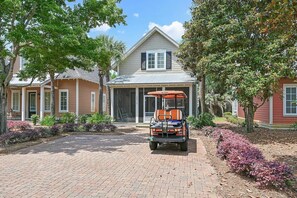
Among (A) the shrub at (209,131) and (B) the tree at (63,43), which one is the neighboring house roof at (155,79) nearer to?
(B) the tree at (63,43)

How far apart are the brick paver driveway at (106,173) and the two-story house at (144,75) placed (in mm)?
10266

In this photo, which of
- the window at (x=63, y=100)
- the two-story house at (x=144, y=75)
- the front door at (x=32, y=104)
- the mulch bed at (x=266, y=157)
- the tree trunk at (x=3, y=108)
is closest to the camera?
the mulch bed at (x=266, y=157)

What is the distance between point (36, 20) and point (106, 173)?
901 cm

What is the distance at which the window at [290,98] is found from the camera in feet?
59.5

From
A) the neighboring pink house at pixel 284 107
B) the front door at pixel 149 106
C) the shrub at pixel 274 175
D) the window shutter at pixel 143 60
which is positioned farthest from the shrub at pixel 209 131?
the window shutter at pixel 143 60

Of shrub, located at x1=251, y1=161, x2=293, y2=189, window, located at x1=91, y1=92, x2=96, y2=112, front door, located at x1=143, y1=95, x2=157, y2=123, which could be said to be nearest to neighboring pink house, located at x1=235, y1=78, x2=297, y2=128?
front door, located at x1=143, y1=95, x2=157, y2=123

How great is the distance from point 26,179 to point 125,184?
2.61 metres

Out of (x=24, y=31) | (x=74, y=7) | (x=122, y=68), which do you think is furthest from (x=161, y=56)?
(x=24, y=31)

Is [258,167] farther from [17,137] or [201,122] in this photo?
[201,122]

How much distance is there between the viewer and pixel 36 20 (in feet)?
40.7

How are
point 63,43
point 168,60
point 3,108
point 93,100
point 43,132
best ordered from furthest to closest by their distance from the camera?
point 93,100
point 168,60
point 43,132
point 3,108
point 63,43

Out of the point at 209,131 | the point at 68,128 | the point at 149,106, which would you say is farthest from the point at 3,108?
the point at 209,131

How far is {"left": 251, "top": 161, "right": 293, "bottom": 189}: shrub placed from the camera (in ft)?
18.7

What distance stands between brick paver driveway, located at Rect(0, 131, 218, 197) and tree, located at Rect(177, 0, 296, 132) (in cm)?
430
